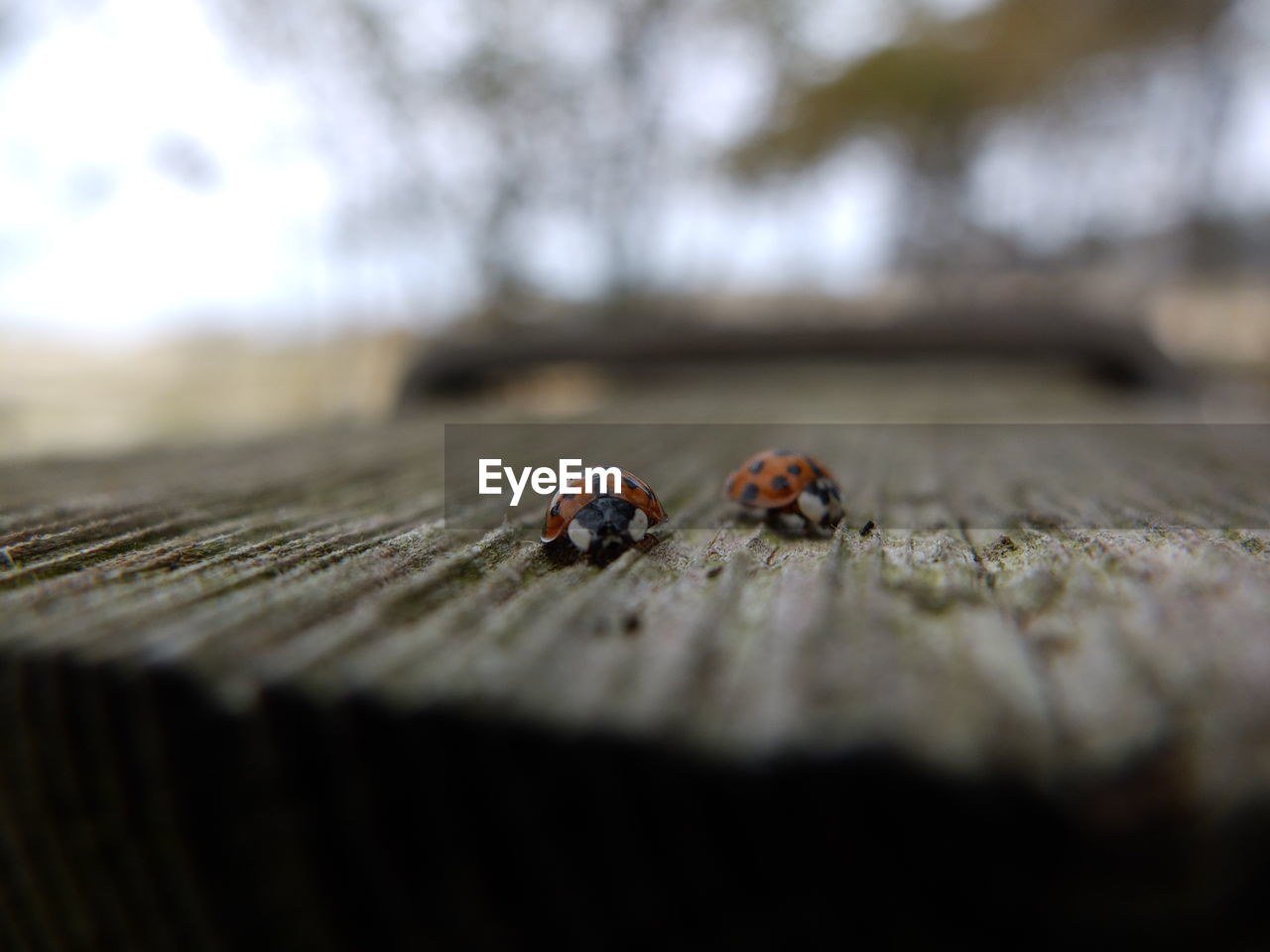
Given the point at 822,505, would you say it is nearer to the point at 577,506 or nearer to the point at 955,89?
the point at 577,506

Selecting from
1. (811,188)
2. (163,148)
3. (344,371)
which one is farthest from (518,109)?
(811,188)

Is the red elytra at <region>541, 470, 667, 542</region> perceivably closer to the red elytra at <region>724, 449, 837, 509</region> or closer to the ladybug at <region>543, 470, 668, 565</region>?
the ladybug at <region>543, 470, 668, 565</region>

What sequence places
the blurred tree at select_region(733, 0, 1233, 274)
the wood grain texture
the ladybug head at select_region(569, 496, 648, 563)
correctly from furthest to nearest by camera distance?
the blurred tree at select_region(733, 0, 1233, 274)
the ladybug head at select_region(569, 496, 648, 563)
the wood grain texture

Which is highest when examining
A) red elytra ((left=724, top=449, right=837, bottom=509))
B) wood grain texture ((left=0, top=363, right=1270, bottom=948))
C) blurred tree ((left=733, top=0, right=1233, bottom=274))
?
blurred tree ((left=733, top=0, right=1233, bottom=274))

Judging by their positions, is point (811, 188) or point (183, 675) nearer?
point (183, 675)

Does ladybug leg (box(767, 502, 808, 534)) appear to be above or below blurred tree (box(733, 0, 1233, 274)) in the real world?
below

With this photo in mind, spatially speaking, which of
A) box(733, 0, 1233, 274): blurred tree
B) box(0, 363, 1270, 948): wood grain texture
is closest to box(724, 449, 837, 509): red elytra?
box(0, 363, 1270, 948): wood grain texture

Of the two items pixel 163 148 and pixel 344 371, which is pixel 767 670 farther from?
pixel 344 371

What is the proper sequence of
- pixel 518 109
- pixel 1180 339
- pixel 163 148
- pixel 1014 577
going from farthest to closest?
pixel 1180 339 → pixel 518 109 → pixel 163 148 → pixel 1014 577
